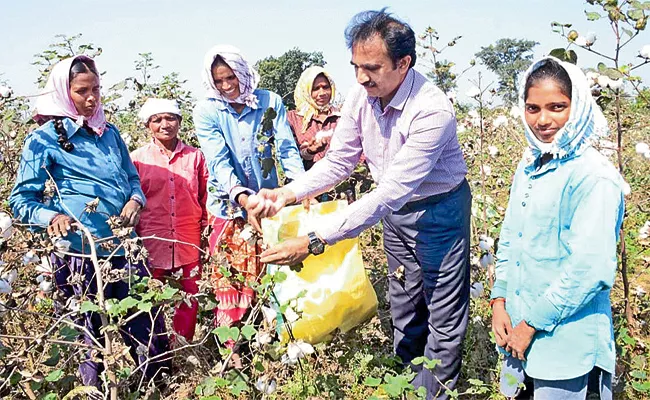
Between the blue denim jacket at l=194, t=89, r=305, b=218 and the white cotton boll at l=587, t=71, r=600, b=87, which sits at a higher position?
the white cotton boll at l=587, t=71, r=600, b=87

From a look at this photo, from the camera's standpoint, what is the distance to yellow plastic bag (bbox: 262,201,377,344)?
2.15m

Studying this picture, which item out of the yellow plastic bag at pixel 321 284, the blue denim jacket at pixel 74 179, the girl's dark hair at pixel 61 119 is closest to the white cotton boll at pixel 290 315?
the yellow plastic bag at pixel 321 284

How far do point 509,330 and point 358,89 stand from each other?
1107 millimetres

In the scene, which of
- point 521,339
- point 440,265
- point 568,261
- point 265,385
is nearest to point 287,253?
point 265,385

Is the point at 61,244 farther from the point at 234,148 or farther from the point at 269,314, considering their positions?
the point at 234,148

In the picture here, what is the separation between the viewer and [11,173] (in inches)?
111

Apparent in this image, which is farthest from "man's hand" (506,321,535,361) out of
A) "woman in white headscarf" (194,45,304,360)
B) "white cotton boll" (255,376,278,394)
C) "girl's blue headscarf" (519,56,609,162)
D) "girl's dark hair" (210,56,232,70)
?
"girl's dark hair" (210,56,232,70)

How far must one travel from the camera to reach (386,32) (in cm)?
193

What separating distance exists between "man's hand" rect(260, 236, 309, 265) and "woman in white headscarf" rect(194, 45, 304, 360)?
0.63m

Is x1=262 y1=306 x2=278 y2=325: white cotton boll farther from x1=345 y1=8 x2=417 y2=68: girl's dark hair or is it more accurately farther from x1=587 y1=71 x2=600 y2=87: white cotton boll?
x1=587 y1=71 x2=600 y2=87: white cotton boll

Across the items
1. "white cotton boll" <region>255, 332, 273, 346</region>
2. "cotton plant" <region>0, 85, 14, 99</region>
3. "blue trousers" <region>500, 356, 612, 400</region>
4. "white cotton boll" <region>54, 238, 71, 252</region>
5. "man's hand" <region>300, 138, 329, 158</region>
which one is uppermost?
"cotton plant" <region>0, 85, 14, 99</region>

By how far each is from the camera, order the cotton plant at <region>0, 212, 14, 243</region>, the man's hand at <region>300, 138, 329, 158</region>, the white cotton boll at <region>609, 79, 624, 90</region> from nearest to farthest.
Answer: the cotton plant at <region>0, 212, 14, 243</region> → the white cotton boll at <region>609, 79, 624, 90</region> → the man's hand at <region>300, 138, 329, 158</region>

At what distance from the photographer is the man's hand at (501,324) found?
1.66 m

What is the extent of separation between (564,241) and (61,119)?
1.88 meters
